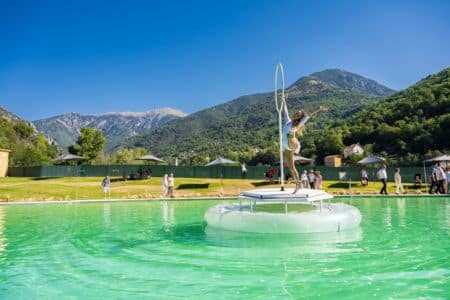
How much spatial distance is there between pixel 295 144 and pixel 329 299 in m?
7.91

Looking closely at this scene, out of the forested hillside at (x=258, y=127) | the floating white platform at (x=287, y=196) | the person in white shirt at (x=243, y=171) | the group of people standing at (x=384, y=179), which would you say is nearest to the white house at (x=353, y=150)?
the forested hillside at (x=258, y=127)

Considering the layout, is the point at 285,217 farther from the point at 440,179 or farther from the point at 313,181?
the point at 440,179

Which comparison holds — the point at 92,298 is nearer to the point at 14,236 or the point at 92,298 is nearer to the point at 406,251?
the point at 406,251

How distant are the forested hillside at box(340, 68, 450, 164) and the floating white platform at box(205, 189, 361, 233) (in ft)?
201

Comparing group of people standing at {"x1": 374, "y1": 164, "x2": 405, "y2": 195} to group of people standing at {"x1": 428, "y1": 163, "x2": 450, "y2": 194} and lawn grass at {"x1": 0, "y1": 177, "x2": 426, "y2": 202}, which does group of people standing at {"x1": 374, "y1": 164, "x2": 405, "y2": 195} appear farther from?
group of people standing at {"x1": 428, "y1": 163, "x2": 450, "y2": 194}

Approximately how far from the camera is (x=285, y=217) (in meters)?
10.7

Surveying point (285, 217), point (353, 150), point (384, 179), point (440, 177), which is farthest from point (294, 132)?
point (353, 150)

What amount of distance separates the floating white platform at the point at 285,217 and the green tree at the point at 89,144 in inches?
2953

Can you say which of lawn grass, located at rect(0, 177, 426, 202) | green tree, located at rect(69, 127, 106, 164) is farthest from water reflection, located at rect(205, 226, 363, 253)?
green tree, located at rect(69, 127, 106, 164)

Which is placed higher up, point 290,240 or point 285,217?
point 285,217

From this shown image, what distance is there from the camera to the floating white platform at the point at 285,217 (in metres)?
10.7

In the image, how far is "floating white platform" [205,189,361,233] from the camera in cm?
1073

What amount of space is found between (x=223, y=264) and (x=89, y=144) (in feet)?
264

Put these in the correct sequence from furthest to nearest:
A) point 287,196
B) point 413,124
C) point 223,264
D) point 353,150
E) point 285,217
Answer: point 353,150, point 413,124, point 287,196, point 285,217, point 223,264
